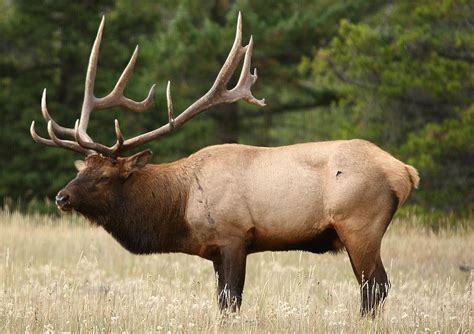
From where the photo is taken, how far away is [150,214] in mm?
8297

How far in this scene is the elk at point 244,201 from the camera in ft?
25.2

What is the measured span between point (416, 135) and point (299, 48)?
6062 millimetres

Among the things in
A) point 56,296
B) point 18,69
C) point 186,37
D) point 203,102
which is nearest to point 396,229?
point 203,102

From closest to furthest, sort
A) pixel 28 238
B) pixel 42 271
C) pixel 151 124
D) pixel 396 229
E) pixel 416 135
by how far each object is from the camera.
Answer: pixel 42 271 → pixel 28 238 → pixel 396 229 → pixel 416 135 → pixel 151 124

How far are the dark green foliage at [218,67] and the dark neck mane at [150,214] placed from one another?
9460 mm

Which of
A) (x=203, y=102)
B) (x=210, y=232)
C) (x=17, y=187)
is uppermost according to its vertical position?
(x=203, y=102)

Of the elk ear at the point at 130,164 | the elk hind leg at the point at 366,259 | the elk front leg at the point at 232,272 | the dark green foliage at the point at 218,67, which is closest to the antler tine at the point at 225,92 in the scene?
the elk ear at the point at 130,164

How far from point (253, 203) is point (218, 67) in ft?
49.0

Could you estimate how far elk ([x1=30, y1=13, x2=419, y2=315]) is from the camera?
769 centimetres

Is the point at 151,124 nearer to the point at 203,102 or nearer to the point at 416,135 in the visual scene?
the point at 416,135

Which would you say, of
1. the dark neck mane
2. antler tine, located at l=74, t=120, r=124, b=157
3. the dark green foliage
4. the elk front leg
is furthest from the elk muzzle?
the dark green foliage

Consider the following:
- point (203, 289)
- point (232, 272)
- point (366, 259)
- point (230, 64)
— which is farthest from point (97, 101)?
point (366, 259)

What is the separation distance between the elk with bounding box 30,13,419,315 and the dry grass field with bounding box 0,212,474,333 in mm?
335

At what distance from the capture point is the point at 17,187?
22.1 meters
